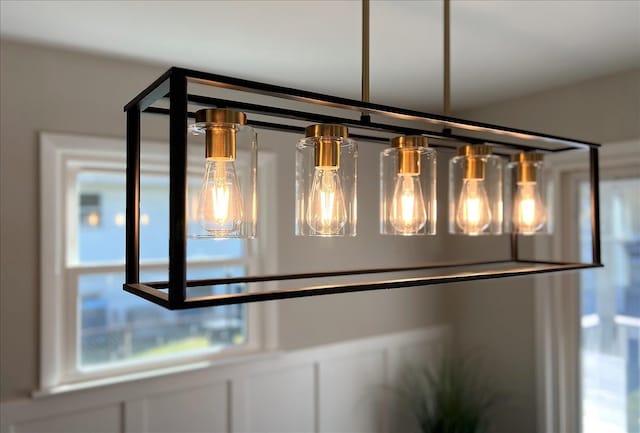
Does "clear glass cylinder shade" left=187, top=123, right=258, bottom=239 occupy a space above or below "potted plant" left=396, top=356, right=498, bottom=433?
above

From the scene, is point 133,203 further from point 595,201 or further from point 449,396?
point 449,396

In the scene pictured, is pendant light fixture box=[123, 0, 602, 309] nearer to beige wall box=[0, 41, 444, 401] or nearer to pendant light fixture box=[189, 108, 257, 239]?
pendant light fixture box=[189, 108, 257, 239]

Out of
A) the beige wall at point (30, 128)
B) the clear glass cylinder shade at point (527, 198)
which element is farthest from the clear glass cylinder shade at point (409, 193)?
the beige wall at point (30, 128)

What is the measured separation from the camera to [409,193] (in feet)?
3.66

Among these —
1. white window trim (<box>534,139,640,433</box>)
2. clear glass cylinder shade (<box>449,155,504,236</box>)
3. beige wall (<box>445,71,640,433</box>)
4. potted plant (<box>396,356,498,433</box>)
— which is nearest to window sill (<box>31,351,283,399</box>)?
potted plant (<box>396,356,498,433</box>)

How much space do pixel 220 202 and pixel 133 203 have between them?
0.19 meters

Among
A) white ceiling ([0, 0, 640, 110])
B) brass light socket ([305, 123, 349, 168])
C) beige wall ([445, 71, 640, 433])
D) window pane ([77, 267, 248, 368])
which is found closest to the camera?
brass light socket ([305, 123, 349, 168])

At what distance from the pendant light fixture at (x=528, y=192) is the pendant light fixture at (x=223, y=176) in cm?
83

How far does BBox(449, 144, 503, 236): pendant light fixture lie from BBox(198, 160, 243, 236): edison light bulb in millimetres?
641

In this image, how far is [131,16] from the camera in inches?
67.8

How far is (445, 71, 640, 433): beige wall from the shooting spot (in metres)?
2.40

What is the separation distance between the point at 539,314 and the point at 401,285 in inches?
82.5

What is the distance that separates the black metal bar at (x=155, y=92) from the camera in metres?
0.74

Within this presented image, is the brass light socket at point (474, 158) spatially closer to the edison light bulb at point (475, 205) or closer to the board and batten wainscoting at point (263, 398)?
the edison light bulb at point (475, 205)
